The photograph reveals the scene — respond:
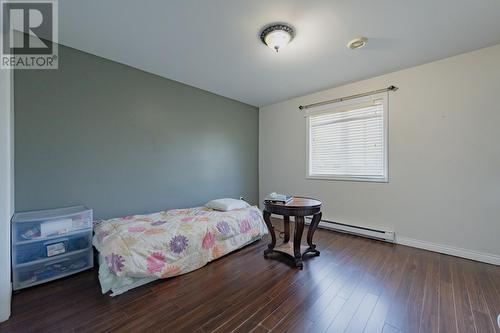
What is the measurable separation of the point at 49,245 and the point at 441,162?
4470mm

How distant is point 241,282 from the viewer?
1958mm

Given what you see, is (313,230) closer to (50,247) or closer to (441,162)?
(441,162)

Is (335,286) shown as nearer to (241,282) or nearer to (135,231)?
(241,282)

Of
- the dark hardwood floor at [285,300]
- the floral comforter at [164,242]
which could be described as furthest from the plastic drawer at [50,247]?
the dark hardwood floor at [285,300]

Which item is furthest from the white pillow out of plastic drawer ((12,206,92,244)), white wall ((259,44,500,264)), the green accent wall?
white wall ((259,44,500,264))

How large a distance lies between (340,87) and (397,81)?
799 millimetres

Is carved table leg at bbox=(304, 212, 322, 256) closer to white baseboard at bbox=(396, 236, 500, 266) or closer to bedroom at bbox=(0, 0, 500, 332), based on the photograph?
bedroom at bbox=(0, 0, 500, 332)

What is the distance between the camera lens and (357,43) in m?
2.27

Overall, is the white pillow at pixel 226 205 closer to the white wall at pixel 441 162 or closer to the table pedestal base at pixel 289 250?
the table pedestal base at pixel 289 250

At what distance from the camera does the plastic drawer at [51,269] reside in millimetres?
1777

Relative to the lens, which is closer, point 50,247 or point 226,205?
point 50,247

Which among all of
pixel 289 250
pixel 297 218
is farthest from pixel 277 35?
pixel 289 250

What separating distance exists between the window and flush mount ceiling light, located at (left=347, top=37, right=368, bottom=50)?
109 centimetres

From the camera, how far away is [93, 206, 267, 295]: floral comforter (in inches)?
69.7
